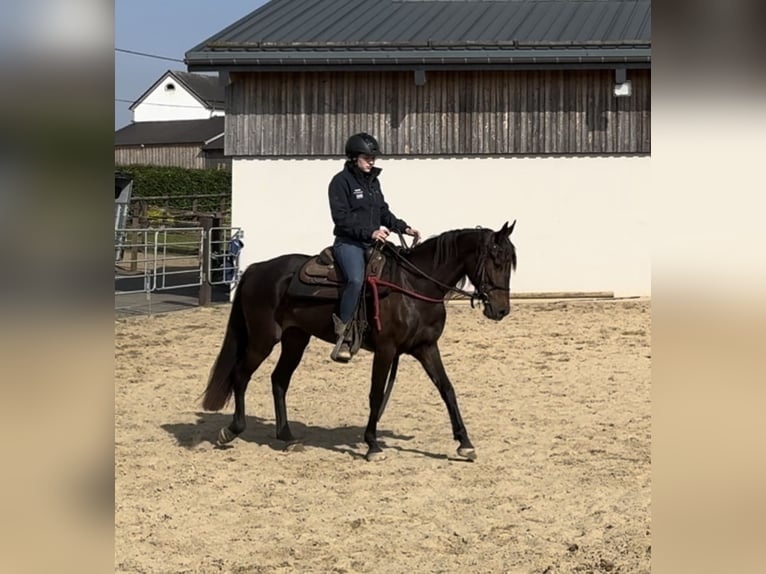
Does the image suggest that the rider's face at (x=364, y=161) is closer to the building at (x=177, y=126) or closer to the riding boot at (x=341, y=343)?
the riding boot at (x=341, y=343)

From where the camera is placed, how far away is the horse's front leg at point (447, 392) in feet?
20.3

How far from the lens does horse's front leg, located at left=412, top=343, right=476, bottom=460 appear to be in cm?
618

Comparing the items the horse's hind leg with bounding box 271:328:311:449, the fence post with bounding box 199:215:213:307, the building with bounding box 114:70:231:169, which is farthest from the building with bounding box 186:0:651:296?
the building with bounding box 114:70:231:169

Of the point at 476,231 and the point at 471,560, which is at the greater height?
the point at 476,231

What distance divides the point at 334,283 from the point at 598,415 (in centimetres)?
247

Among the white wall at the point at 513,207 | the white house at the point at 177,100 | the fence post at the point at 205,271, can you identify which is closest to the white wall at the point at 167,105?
the white house at the point at 177,100

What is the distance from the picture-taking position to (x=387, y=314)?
6.25 metres
